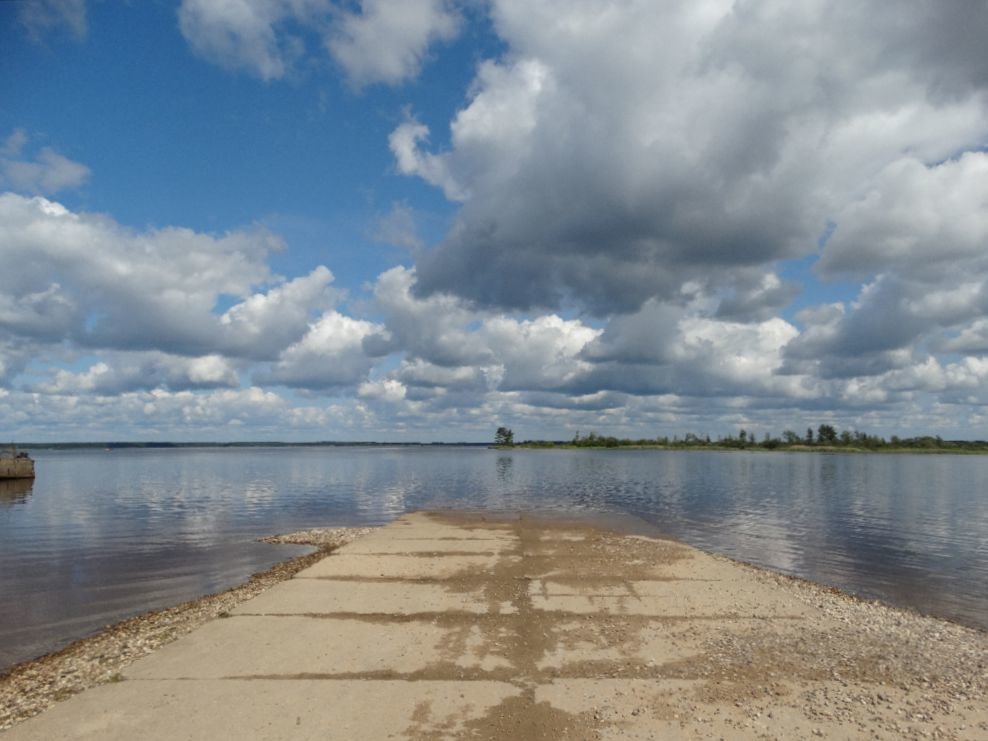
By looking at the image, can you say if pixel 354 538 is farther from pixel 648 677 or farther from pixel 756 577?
pixel 648 677

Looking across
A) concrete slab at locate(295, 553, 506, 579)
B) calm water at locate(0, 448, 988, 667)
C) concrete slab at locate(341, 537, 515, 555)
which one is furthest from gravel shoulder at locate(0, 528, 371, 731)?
concrete slab at locate(341, 537, 515, 555)

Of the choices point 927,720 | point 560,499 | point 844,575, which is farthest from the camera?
point 560,499

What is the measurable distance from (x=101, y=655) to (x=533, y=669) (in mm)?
10562

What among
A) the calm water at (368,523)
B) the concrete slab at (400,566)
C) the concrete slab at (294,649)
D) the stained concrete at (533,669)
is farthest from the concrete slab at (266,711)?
the concrete slab at (400,566)

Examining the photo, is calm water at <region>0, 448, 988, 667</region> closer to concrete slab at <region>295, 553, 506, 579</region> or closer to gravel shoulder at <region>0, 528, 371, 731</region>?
gravel shoulder at <region>0, 528, 371, 731</region>

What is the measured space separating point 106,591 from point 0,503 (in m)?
43.9

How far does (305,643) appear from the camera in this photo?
47.5ft

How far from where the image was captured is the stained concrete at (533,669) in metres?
10.3

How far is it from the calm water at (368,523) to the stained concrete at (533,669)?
20.2 ft

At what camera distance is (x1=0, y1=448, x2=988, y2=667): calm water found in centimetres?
2164

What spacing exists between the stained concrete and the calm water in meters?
6.16

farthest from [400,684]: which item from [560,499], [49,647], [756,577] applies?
[560,499]

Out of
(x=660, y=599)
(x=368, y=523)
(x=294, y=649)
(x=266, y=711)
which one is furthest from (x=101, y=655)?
(x=368, y=523)

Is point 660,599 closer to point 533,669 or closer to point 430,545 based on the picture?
point 533,669
